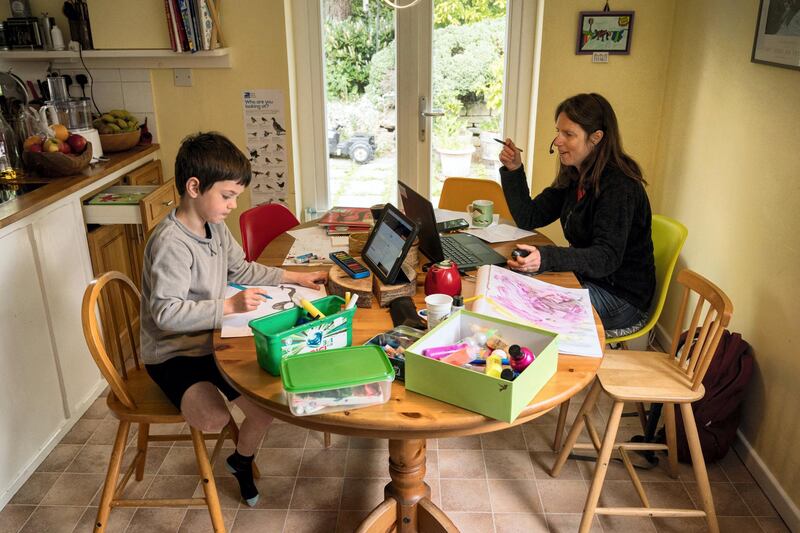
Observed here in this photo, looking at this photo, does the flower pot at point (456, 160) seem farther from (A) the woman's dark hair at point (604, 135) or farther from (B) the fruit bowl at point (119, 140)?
(B) the fruit bowl at point (119, 140)

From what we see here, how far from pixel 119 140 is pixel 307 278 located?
5.46ft

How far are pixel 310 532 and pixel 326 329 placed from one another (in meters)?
0.88

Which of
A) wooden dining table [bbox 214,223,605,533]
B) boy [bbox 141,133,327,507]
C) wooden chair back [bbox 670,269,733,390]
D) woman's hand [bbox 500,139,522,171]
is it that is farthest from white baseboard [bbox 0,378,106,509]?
wooden chair back [bbox 670,269,733,390]

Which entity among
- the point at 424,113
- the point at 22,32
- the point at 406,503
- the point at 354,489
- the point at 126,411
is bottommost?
the point at 354,489

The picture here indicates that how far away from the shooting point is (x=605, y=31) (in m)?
3.12

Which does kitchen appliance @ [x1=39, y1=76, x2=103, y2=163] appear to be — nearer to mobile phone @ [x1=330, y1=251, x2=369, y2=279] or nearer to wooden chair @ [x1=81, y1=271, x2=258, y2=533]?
wooden chair @ [x1=81, y1=271, x2=258, y2=533]

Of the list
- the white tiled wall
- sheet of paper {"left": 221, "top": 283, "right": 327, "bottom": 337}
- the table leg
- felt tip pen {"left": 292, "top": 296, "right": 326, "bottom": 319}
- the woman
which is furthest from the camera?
the white tiled wall

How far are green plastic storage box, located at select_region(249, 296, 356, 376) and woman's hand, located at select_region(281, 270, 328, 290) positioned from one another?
1.33 ft

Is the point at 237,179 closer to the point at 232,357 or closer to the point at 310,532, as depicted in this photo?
the point at 232,357

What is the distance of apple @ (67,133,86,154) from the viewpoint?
2.65m

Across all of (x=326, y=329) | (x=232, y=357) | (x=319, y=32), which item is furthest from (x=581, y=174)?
(x=319, y=32)

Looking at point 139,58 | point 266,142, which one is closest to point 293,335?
point 266,142

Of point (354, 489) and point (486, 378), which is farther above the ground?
point (486, 378)

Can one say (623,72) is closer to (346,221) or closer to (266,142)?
(346,221)
